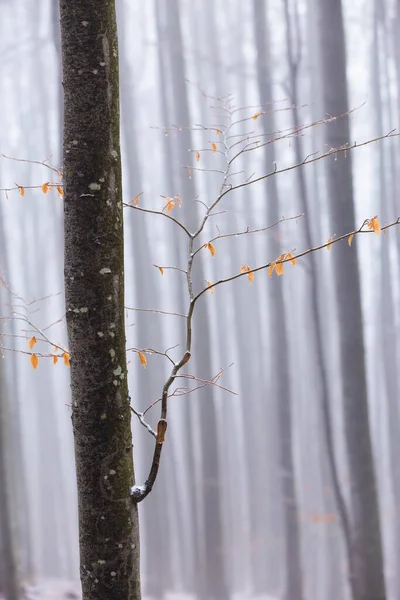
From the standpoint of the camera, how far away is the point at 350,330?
16.0 ft

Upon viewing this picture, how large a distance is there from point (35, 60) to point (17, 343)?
5.44 metres

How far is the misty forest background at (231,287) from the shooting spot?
7.21 metres

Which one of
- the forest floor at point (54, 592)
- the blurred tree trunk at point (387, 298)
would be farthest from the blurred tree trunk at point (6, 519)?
the blurred tree trunk at point (387, 298)

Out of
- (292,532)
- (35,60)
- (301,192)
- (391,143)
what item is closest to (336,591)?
(292,532)

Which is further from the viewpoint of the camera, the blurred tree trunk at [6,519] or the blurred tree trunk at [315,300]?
the blurred tree trunk at [6,519]

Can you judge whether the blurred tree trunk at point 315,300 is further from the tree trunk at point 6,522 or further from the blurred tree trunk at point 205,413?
the tree trunk at point 6,522

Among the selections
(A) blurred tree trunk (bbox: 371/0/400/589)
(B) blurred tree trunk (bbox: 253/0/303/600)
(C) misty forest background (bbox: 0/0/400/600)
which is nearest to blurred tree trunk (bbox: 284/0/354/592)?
(C) misty forest background (bbox: 0/0/400/600)

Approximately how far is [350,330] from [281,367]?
2577 millimetres

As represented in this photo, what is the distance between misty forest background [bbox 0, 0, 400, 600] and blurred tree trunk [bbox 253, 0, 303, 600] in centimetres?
3

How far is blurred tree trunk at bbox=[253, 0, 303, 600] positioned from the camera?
6812 mm

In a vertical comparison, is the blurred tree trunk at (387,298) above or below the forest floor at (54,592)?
above

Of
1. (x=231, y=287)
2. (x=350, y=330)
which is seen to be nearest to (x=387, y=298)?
(x=231, y=287)

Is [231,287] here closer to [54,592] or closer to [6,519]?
[54,592]

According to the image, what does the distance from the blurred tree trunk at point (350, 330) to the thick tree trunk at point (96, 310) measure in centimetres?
347
